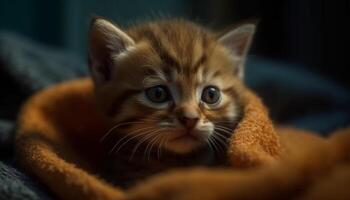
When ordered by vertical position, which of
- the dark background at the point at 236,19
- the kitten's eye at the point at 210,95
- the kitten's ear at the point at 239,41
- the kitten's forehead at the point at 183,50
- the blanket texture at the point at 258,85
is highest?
the dark background at the point at 236,19

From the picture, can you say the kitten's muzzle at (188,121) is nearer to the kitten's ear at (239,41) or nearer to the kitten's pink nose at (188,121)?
the kitten's pink nose at (188,121)

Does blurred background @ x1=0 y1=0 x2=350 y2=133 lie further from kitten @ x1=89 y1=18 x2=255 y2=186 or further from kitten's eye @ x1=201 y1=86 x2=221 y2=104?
kitten's eye @ x1=201 y1=86 x2=221 y2=104

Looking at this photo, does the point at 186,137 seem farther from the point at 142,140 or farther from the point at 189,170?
the point at 189,170

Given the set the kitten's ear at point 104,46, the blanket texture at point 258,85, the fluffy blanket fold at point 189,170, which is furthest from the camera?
the blanket texture at point 258,85

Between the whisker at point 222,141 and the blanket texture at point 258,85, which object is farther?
the blanket texture at point 258,85

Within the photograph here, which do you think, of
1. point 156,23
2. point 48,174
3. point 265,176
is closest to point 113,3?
point 156,23

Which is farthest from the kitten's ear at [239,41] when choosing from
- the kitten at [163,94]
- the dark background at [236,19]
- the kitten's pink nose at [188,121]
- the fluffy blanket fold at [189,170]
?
the dark background at [236,19]

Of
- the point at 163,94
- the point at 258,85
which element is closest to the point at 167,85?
A: the point at 163,94

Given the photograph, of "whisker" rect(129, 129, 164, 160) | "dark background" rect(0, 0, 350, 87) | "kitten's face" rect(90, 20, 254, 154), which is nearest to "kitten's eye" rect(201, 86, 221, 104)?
"kitten's face" rect(90, 20, 254, 154)

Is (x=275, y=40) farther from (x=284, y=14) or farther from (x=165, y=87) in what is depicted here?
(x=165, y=87)
